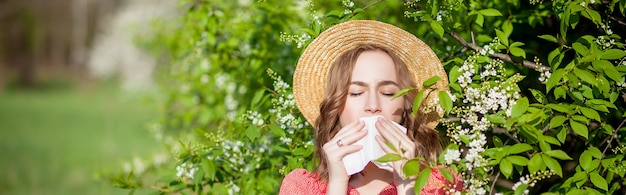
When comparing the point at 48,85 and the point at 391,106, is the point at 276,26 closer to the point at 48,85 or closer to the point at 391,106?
the point at 391,106

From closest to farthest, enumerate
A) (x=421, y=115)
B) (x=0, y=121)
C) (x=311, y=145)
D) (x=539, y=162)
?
(x=539, y=162)
(x=421, y=115)
(x=311, y=145)
(x=0, y=121)

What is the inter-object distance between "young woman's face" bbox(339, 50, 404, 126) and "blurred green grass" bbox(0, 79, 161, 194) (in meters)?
3.16

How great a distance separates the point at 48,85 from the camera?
2383 cm

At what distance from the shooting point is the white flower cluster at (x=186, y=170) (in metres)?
3.44

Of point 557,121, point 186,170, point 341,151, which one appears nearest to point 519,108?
point 557,121

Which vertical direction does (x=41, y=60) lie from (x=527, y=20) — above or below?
above

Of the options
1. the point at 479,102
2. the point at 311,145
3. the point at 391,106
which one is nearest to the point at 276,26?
the point at 311,145

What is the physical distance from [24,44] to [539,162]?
25.8 meters

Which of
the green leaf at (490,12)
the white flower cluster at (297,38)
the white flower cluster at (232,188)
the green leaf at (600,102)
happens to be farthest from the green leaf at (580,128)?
the white flower cluster at (232,188)

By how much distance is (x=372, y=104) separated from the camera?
261cm

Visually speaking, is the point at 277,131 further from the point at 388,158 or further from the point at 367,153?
the point at 388,158

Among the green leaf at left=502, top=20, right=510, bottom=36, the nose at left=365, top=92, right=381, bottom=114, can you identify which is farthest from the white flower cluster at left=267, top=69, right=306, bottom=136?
the green leaf at left=502, top=20, right=510, bottom=36

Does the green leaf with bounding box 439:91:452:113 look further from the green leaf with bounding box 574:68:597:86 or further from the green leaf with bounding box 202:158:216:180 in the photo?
the green leaf with bounding box 202:158:216:180

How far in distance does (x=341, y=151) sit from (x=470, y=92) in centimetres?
→ 46
